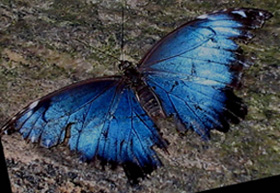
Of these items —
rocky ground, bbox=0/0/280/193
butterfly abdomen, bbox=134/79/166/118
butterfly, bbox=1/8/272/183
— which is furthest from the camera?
butterfly abdomen, bbox=134/79/166/118

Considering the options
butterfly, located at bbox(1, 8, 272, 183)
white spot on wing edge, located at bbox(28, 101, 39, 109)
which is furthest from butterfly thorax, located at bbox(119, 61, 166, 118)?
white spot on wing edge, located at bbox(28, 101, 39, 109)

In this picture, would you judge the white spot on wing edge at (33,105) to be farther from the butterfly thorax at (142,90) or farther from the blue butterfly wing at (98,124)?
the butterfly thorax at (142,90)

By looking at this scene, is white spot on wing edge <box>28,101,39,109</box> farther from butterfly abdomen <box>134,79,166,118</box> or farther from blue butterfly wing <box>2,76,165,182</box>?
butterfly abdomen <box>134,79,166,118</box>

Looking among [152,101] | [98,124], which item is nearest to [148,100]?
[152,101]

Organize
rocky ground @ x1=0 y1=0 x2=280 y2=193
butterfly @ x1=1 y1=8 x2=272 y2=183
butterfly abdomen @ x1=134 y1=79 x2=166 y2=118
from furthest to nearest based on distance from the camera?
butterfly abdomen @ x1=134 y1=79 x2=166 y2=118 < butterfly @ x1=1 y1=8 x2=272 y2=183 < rocky ground @ x1=0 y1=0 x2=280 y2=193

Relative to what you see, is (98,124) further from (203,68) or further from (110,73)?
(203,68)
